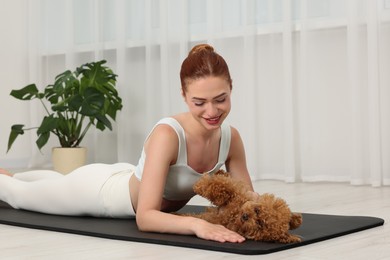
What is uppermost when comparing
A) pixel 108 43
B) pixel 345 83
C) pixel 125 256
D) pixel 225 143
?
pixel 108 43

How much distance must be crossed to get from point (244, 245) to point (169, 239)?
0.85ft

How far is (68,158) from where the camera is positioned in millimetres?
5000

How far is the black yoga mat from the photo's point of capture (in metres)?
2.04

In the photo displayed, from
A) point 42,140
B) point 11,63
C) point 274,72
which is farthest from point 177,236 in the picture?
point 11,63

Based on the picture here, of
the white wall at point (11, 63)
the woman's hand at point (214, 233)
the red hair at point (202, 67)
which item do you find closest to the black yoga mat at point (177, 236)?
the woman's hand at point (214, 233)

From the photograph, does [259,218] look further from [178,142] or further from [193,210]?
[193,210]

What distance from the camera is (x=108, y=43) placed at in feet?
17.3

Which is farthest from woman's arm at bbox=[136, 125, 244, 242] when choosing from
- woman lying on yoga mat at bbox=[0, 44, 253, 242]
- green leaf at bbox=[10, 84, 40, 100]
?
green leaf at bbox=[10, 84, 40, 100]

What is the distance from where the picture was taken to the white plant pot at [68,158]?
4988mm

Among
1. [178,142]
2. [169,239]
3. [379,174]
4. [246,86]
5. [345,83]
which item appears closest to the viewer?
[169,239]

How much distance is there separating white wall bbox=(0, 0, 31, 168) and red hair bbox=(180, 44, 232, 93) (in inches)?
149

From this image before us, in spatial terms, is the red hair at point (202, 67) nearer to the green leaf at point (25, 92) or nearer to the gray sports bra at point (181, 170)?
the gray sports bra at point (181, 170)

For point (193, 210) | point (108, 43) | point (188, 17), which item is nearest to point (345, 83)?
point (188, 17)

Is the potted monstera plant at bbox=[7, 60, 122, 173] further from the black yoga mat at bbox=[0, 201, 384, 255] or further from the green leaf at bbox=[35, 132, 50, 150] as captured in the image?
the black yoga mat at bbox=[0, 201, 384, 255]
